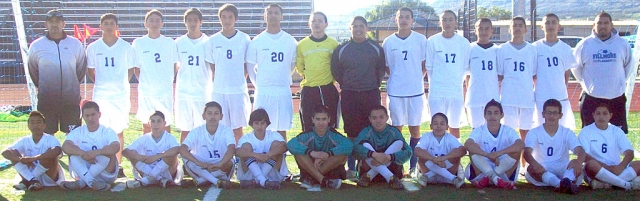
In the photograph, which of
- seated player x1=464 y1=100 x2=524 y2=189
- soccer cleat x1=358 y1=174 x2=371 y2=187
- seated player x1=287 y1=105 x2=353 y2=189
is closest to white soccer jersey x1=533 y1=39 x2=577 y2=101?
seated player x1=464 y1=100 x2=524 y2=189

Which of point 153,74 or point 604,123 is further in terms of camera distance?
point 153,74

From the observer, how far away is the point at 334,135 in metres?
5.75

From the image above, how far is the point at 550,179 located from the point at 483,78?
1.29 m

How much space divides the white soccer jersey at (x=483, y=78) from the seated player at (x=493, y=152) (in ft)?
1.44

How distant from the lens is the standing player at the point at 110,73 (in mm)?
6332

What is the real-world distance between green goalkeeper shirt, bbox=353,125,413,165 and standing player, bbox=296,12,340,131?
48cm

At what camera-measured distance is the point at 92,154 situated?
545 cm

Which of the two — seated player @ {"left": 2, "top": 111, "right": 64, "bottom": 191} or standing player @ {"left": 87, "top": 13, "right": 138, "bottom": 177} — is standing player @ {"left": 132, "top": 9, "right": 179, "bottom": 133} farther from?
seated player @ {"left": 2, "top": 111, "right": 64, "bottom": 191}

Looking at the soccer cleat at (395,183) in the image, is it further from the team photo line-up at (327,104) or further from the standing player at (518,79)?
the standing player at (518,79)

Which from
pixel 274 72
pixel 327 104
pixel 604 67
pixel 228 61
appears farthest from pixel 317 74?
pixel 604 67

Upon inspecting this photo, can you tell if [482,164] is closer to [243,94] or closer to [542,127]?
[542,127]

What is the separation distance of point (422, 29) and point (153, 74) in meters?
9.24

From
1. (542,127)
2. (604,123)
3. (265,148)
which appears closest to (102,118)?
(265,148)

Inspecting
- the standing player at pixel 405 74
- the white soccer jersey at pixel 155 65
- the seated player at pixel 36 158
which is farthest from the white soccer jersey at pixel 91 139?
the standing player at pixel 405 74
